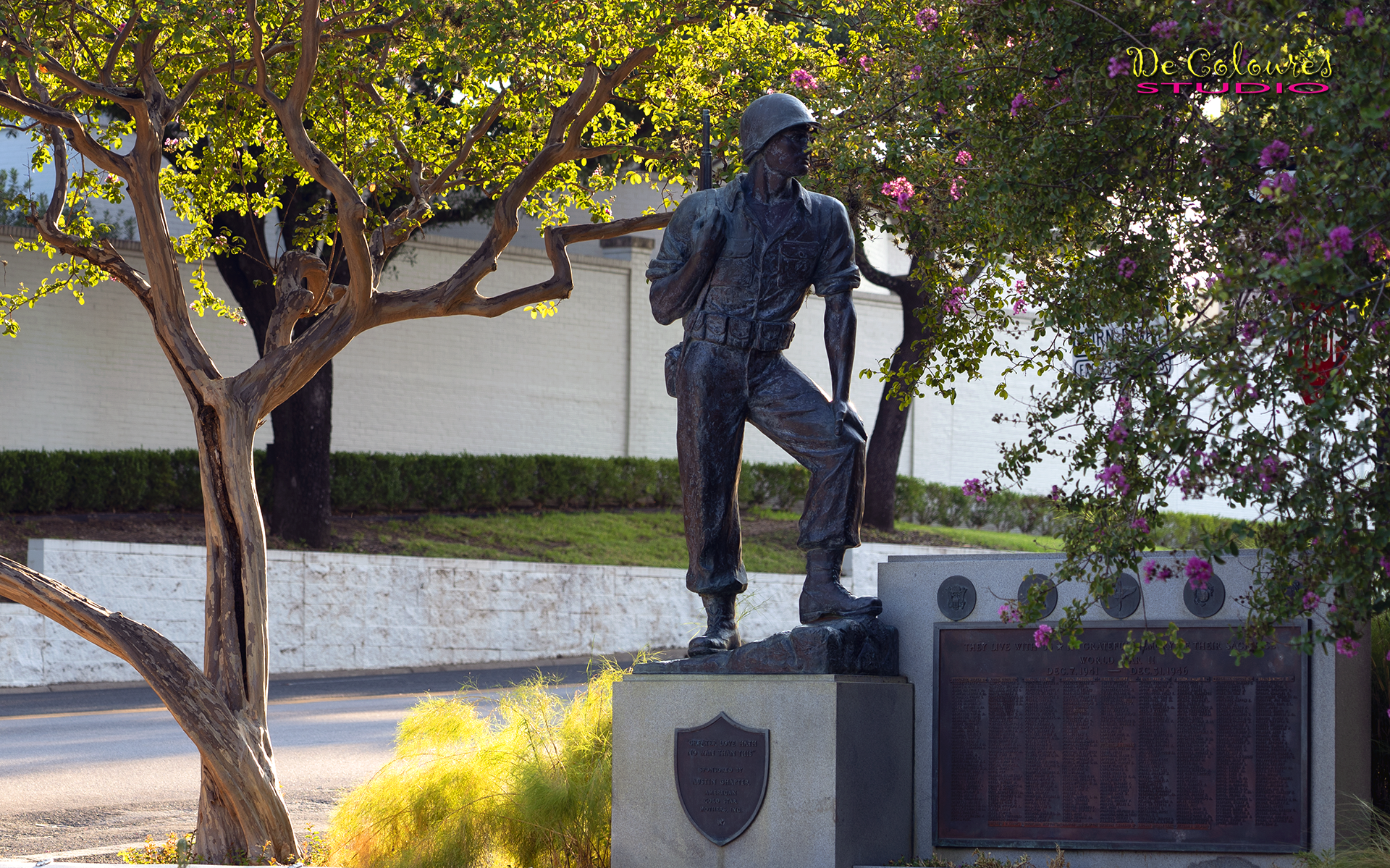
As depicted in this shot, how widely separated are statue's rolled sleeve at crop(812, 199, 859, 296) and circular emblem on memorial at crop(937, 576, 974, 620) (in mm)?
1332

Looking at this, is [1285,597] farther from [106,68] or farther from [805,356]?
[805,356]

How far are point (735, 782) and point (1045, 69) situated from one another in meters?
3.09

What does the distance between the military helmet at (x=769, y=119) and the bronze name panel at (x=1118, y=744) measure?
220 cm

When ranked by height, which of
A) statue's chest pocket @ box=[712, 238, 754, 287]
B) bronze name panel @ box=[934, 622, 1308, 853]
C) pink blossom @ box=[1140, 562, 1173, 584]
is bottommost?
bronze name panel @ box=[934, 622, 1308, 853]

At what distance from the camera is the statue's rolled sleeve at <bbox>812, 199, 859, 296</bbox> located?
6.12 meters

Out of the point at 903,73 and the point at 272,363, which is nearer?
the point at 903,73

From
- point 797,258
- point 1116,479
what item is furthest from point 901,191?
point 1116,479

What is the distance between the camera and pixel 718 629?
6129 millimetres

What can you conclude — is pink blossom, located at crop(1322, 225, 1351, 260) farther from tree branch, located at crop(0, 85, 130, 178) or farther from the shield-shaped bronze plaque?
tree branch, located at crop(0, 85, 130, 178)

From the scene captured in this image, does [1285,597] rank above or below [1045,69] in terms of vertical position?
below

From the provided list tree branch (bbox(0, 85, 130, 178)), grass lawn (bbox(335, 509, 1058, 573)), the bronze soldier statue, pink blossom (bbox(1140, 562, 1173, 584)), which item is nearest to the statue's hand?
the bronze soldier statue

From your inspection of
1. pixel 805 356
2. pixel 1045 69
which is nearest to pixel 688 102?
pixel 1045 69

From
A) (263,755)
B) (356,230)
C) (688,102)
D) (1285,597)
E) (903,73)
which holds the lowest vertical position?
(263,755)

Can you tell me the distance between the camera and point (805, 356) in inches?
1031
